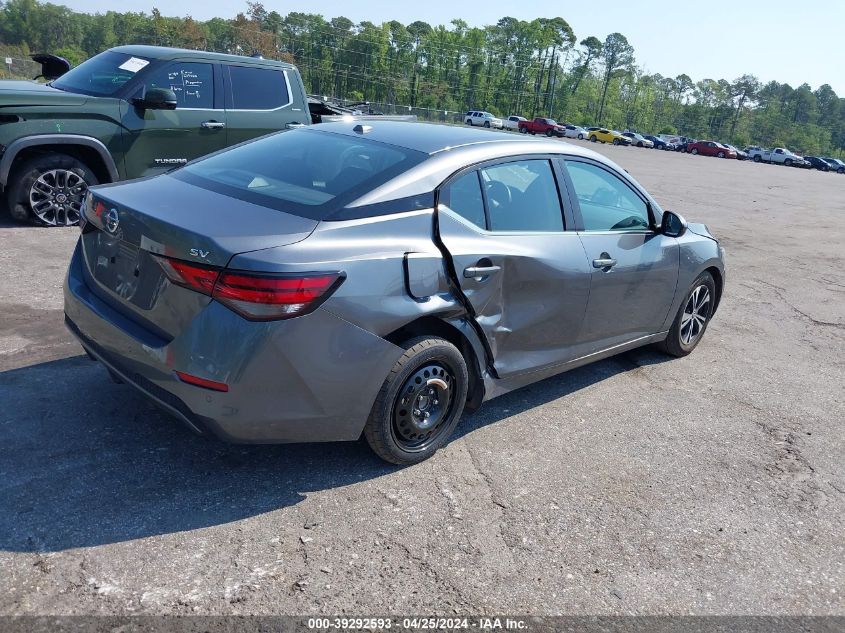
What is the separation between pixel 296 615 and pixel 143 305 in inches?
60.3

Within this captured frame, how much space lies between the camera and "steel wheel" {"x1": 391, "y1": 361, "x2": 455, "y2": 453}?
3.60 m

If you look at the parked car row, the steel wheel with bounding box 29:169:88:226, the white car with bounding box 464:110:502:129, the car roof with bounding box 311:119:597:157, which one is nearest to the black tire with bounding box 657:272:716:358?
the car roof with bounding box 311:119:597:157

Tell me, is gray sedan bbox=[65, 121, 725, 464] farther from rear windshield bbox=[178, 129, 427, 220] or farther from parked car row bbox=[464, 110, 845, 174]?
parked car row bbox=[464, 110, 845, 174]

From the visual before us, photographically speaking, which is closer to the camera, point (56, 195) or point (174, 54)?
point (56, 195)

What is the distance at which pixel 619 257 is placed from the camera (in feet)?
15.4

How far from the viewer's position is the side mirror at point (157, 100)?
754cm

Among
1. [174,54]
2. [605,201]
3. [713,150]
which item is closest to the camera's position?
[605,201]

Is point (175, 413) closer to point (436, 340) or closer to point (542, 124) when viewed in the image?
point (436, 340)

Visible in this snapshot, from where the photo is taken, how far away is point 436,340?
11.8 ft

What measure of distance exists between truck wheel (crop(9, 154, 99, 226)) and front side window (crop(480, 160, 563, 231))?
5.12 metres

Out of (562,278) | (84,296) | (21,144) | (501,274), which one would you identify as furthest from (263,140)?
(21,144)

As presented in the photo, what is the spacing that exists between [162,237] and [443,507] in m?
1.77

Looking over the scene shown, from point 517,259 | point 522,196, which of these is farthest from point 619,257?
point 517,259

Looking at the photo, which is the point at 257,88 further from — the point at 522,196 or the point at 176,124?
the point at 522,196
